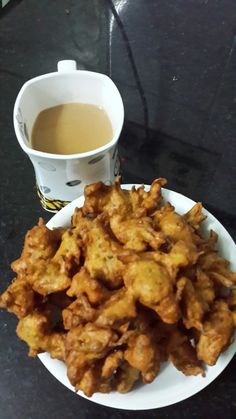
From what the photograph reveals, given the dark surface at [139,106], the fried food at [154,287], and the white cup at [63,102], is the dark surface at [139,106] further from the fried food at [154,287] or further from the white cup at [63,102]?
the fried food at [154,287]

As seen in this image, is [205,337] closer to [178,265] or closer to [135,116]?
[178,265]

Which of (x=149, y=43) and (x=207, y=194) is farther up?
(x=149, y=43)

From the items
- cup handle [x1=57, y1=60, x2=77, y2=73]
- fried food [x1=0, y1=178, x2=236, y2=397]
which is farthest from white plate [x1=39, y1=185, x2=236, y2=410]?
cup handle [x1=57, y1=60, x2=77, y2=73]

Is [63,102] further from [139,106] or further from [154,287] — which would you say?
[154,287]

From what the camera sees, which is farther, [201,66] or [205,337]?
[201,66]

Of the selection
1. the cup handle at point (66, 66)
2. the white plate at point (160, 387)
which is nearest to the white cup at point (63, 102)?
the cup handle at point (66, 66)

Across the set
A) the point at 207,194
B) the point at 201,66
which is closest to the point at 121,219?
the point at 207,194

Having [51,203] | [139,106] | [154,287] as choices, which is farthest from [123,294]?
[139,106]
